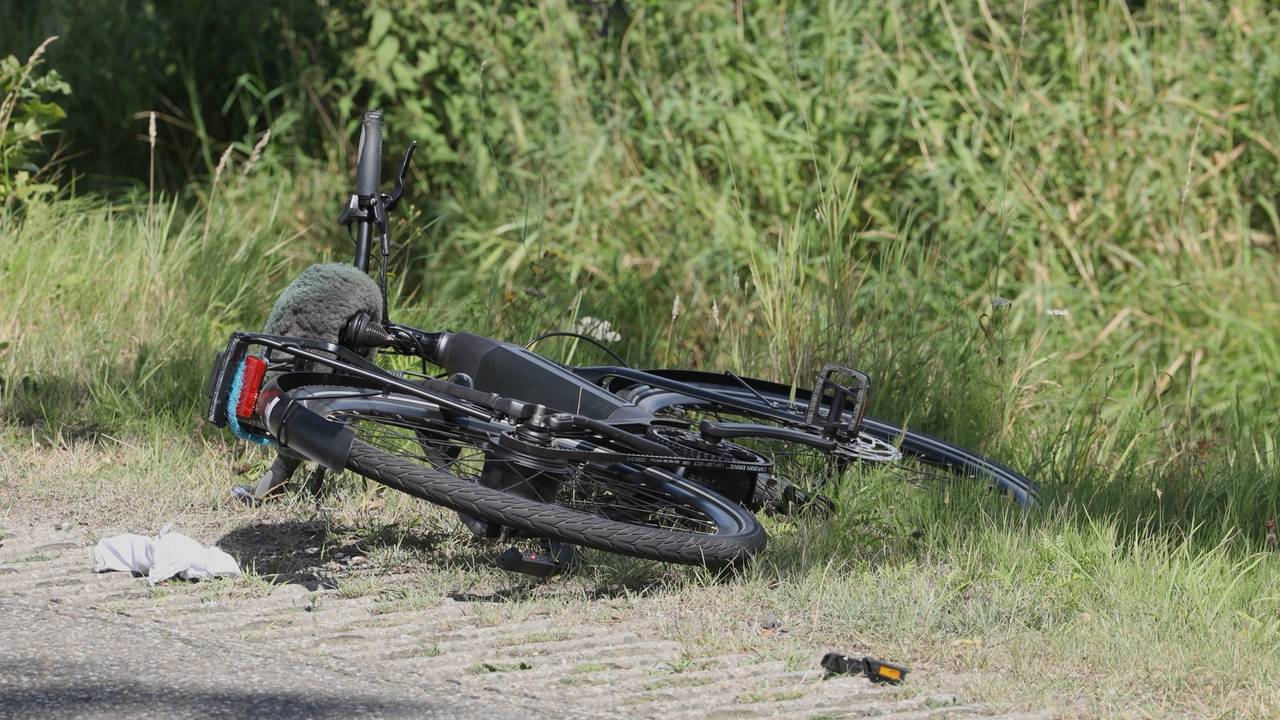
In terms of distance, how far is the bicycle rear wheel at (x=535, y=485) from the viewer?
153 inches

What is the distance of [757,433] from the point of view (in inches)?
178

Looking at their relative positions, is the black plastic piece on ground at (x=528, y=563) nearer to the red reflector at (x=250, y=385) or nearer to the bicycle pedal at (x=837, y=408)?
the red reflector at (x=250, y=385)

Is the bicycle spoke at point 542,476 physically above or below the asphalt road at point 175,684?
above

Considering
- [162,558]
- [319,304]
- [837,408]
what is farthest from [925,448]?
[162,558]

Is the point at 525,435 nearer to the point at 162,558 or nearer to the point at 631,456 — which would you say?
the point at 631,456

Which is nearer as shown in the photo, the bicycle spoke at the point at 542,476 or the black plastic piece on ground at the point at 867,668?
the black plastic piece on ground at the point at 867,668

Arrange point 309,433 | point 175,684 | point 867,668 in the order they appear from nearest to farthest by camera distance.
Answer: point 175,684
point 867,668
point 309,433

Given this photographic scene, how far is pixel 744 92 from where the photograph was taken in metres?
8.38

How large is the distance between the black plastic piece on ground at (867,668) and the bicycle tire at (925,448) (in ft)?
4.35

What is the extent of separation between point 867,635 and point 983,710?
1.58ft

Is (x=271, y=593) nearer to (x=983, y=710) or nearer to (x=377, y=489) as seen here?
(x=377, y=489)

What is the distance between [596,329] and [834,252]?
1.02 metres

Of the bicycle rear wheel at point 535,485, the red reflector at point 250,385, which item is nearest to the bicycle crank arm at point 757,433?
the bicycle rear wheel at point 535,485

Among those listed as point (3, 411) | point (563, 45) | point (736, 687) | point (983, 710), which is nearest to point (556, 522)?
point (736, 687)
